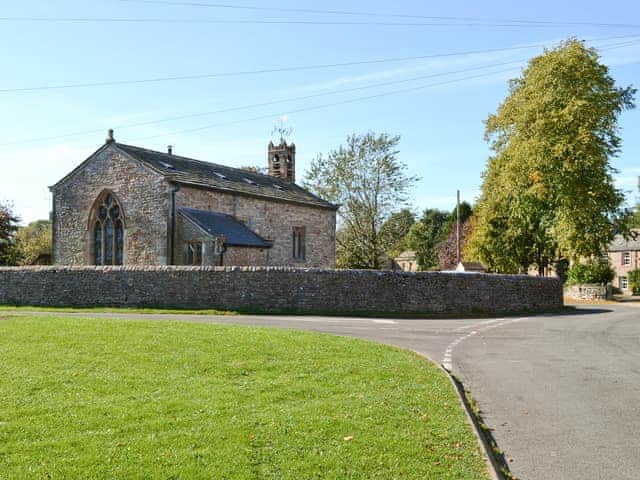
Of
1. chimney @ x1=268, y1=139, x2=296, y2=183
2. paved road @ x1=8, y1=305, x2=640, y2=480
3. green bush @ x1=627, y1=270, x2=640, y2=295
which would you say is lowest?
paved road @ x1=8, y1=305, x2=640, y2=480

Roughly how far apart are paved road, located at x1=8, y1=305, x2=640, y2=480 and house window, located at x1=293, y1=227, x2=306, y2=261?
18.1m

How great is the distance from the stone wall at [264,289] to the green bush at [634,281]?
38.1 metres

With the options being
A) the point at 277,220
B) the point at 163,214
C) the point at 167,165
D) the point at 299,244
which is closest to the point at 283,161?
the point at 299,244

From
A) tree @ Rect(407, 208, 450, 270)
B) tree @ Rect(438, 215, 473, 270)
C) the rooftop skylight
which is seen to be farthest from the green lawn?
tree @ Rect(407, 208, 450, 270)

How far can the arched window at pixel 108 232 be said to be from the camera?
1240 inches

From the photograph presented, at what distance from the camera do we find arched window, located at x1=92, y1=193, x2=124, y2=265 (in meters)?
31.5

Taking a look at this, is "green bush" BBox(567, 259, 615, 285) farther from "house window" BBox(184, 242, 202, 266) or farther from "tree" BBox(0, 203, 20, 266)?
"tree" BBox(0, 203, 20, 266)

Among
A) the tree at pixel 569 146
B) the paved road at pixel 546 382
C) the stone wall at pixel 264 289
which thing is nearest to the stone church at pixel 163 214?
the stone wall at pixel 264 289

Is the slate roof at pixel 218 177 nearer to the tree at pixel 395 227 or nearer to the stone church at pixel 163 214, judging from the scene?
the stone church at pixel 163 214

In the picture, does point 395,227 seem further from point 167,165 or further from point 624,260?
point 624,260

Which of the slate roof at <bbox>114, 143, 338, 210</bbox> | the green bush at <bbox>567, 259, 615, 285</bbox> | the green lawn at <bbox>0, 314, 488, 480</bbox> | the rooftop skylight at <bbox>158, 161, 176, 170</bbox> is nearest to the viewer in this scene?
the green lawn at <bbox>0, 314, 488, 480</bbox>

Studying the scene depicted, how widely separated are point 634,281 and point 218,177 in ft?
141

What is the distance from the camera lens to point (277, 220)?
1435 inches

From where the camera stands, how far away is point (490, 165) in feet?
141
